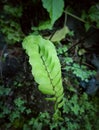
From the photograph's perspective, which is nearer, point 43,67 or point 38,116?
point 43,67

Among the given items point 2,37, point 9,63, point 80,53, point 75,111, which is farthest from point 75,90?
point 2,37

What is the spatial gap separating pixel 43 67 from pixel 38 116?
0.55 metres

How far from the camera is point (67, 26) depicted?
304 cm

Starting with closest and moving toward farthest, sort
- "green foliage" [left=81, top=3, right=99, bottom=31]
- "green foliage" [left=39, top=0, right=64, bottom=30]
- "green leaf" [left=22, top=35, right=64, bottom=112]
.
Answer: "green leaf" [left=22, top=35, right=64, bottom=112]
"green foliage" [left=39, top=0, right=64, bottom=30]
"green foliage" [left=81, top=3, right=99, bottom=31]

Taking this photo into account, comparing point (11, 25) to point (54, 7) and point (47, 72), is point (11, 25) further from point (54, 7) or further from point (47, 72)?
point (47, 72)

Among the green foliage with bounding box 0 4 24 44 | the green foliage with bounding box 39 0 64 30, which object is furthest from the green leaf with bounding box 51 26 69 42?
the green foliage with bounding box 39 0 64 30

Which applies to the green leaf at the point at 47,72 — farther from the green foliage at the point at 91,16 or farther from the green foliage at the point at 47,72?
the green foliage at the point at 91,16

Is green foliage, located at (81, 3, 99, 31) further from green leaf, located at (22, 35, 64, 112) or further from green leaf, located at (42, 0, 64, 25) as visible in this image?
green leaf, located at (22, 35, 64, 112)

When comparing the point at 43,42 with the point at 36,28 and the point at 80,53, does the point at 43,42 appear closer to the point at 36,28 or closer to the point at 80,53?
the point at 36,28

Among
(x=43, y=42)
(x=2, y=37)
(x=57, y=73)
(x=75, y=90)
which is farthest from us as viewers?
(x=2, y=37)

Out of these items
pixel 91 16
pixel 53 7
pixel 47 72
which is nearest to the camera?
pixel 47 72

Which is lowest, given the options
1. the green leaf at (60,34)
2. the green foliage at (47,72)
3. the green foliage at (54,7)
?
the green foliage at (47,72)

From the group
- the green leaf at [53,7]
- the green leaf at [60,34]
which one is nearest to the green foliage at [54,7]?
the green leaf at [53,7]

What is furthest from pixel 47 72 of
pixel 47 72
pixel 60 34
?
pixel 60 34
